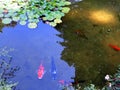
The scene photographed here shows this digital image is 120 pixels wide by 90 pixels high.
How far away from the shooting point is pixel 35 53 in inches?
153

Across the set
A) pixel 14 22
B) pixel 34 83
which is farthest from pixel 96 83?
pixel 14 22

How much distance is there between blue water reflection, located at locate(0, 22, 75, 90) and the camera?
136 inches

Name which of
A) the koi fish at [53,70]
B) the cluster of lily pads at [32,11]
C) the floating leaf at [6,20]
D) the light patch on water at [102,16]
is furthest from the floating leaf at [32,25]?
the light patch on water at [102,16]

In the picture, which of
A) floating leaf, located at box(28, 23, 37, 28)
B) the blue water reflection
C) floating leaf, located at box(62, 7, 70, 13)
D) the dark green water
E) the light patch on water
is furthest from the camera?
floating leaf, located at box(62, 7, 70, 13)

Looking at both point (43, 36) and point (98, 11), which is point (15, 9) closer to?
point (43, 36)

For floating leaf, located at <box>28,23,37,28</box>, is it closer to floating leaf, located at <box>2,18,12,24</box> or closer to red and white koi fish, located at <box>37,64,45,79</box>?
floating leaf, located at <box>2,18,12,24</box>

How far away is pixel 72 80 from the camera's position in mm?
3488

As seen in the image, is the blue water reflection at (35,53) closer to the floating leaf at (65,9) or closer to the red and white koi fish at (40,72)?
the red and white koi fish at (40,72)

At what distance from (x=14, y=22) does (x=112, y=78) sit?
1832mm

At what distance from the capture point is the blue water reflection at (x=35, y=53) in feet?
11.3

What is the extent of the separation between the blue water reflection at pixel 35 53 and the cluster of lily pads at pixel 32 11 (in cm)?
11

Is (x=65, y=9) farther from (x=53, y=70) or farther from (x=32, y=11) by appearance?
(x=53, y=70)

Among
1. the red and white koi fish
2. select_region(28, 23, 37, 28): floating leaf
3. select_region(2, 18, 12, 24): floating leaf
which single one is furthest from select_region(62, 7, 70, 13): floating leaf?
the red and white koi fish

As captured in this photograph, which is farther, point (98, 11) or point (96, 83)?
point (98, 11)
